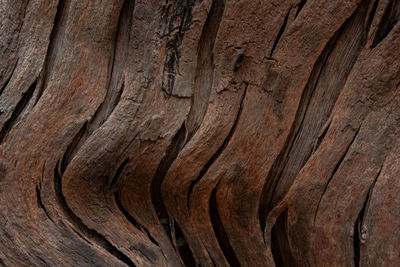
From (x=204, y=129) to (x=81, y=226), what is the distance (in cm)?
43

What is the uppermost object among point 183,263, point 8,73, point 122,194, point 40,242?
point 8,73

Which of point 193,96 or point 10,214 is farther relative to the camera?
point 193,96

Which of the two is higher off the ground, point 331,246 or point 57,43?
point 57,43

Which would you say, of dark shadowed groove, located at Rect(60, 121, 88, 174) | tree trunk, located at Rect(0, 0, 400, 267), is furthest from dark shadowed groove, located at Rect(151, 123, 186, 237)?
dark shadowed groove, located at Rect(60, 121, 88, 174)

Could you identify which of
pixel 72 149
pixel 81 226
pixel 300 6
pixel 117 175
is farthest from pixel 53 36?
pixel 300 6

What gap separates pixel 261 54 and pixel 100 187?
588 mm

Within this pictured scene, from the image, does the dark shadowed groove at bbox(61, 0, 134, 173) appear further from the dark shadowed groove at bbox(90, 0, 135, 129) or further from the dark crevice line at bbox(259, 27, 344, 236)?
the dark crevice line at bbox(259, 27, 344, 236)

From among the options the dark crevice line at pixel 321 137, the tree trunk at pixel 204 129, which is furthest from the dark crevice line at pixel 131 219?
the dark crevice line at pixel 321 137

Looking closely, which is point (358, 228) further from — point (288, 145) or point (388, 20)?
point (388, 20)

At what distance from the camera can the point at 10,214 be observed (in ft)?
3.47

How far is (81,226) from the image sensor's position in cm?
110

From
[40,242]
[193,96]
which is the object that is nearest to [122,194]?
[40,242]

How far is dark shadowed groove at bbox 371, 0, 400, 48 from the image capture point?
108cm

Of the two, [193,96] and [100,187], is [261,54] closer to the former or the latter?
[193,96]
